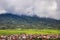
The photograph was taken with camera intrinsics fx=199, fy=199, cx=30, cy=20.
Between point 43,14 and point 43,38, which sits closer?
point 43,38

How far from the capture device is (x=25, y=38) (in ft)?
16.1

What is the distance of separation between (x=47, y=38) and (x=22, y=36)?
633mm

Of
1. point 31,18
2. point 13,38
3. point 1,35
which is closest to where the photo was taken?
point 13,38

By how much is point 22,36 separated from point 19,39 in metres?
0.13

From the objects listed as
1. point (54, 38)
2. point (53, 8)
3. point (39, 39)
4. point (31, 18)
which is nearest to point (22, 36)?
point (39, 39)

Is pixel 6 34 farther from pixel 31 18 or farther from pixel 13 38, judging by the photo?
pixel 31 18

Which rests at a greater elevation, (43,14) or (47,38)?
(43,14)

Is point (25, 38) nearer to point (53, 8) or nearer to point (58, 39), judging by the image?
point (58, 39)

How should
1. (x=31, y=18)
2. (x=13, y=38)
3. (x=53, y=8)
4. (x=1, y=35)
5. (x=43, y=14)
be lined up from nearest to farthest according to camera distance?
(x=13, y=38) → (x=1, y=35) → (x=53, y=8) → (x=43, y=14) → (x=31, y=18)

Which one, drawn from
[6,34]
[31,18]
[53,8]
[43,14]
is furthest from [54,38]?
[31,18]

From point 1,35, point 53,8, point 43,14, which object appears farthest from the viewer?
point 43,14

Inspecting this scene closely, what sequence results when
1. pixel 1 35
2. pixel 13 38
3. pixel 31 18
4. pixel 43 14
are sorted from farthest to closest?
pixel 31 18 < pixel 43 14 < pixel 1 35 < pixel 13 38

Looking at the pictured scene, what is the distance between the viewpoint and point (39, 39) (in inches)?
194

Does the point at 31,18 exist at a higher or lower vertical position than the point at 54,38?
higher
